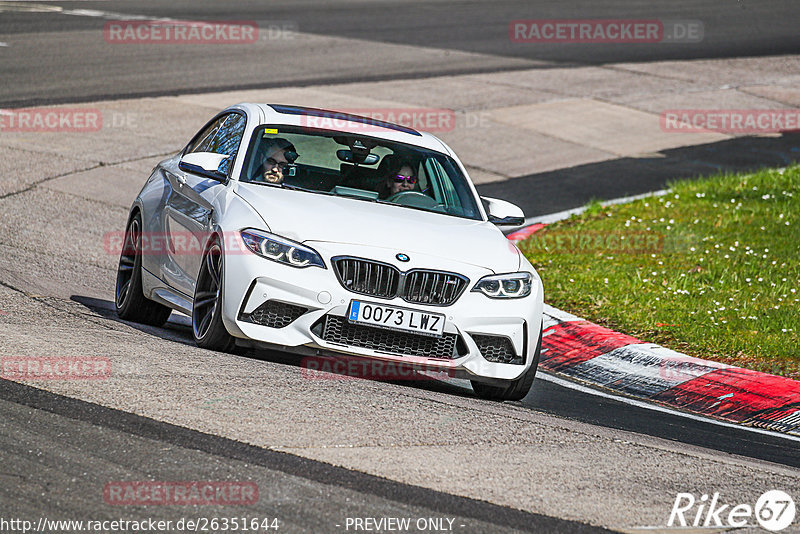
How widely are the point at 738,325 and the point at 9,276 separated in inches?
224

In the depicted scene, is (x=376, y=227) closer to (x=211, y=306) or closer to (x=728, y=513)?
(x=211, y=306)

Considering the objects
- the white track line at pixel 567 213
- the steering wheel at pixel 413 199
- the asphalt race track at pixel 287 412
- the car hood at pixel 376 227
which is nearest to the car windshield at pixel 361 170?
the steering wheel at pixel 413 199

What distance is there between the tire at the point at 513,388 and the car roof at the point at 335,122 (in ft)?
6.35

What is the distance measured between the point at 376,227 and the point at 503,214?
4.58 ft

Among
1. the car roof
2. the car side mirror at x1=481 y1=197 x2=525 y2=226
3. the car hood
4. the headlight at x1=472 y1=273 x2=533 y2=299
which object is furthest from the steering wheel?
the headlight at x1=472 y1=273 x2=533 y2=299

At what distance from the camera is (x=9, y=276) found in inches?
364

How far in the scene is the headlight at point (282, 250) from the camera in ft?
22.5

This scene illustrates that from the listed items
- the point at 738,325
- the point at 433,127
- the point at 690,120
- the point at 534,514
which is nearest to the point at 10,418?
the point at 534,514

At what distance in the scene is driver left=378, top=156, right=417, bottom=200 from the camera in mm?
8227

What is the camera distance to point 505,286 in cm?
722

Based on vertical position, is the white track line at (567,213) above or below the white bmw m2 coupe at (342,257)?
below

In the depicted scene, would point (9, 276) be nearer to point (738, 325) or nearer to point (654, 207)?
point (738, 325)

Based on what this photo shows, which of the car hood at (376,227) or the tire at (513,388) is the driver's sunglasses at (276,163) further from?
the tire at (513,388)

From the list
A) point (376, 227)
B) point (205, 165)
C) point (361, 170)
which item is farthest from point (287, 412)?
point (361, 170)
